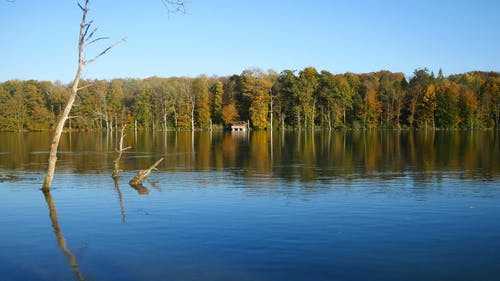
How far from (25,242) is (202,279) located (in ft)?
16.7

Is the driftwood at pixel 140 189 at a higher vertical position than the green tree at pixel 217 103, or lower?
lower

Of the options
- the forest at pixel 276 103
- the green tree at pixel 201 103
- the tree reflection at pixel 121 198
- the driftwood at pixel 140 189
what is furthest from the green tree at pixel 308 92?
the driftwood at pixel 140 189

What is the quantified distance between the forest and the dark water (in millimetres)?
76299

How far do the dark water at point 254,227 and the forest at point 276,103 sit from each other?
250 feet

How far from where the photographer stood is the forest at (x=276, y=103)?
95.7m

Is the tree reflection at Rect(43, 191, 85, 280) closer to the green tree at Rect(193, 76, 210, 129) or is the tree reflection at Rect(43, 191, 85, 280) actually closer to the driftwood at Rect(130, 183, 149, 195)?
the driftwood at Rect(130, 183, 149, 195)

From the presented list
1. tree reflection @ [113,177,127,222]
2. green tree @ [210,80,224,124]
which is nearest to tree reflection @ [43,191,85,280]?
tree reflection @ [113,177,127,222]

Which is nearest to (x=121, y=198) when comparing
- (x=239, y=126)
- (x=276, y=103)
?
(x=239, y=126)

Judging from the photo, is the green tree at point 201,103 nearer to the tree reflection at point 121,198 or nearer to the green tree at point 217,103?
the green tree at point 217,103

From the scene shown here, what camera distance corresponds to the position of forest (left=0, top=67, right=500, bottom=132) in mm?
95688

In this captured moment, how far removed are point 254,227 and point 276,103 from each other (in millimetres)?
91288

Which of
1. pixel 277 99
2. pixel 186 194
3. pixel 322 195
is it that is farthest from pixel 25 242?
pixel 277 99

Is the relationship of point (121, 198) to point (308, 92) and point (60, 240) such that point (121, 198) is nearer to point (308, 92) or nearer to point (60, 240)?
point (60, 240)

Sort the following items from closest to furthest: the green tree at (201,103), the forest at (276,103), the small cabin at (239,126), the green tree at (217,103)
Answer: the forest at (276,103) → the small cabin at (239,126) → the green tree at (201,103) → the green tree at (217,103)
